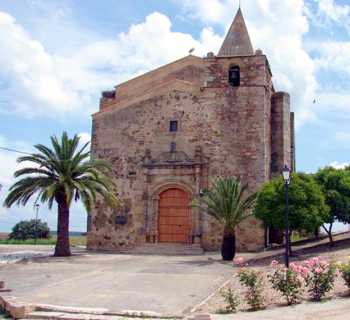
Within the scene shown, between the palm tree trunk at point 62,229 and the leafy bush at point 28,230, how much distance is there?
26.7 meters

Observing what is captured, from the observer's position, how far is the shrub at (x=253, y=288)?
31.8ft

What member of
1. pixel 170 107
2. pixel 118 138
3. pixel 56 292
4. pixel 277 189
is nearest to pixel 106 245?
pixel 118 138

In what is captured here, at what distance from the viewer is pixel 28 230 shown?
46969 mm

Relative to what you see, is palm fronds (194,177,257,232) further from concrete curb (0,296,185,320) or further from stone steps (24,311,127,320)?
stone steps (24,311,127,320)

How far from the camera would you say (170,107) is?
26359 mm

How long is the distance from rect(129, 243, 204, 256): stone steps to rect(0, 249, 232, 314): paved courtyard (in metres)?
5.06

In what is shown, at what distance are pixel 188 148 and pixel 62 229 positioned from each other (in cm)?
777

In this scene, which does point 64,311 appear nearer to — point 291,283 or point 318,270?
point 291,283

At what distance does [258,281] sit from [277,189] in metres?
9.19

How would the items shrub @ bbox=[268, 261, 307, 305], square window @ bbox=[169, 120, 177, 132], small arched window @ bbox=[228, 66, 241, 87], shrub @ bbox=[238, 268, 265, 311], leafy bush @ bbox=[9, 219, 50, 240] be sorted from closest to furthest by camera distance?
shrub @ bbox=[238, 268, 265, 311], shrub @ bbox=[268, 261, 307, 305], small arched window @ bbox=[228, 66, 241, 87], square window @ bbox=[169, 120, 177, 132], leafy bush @ bbox=[9, 219, 50, 240]

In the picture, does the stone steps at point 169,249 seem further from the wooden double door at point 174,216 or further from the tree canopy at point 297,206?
the tree canopy at point 297,206

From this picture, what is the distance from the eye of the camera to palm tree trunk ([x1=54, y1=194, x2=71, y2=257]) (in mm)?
20875

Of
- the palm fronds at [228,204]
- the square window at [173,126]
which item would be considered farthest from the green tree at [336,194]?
the square window at [173,126]

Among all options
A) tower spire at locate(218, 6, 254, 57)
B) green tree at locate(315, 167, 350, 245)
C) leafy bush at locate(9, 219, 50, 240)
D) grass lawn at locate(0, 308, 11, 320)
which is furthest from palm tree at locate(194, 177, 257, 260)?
leafy bush at locate(9, 219, 50, 240)
